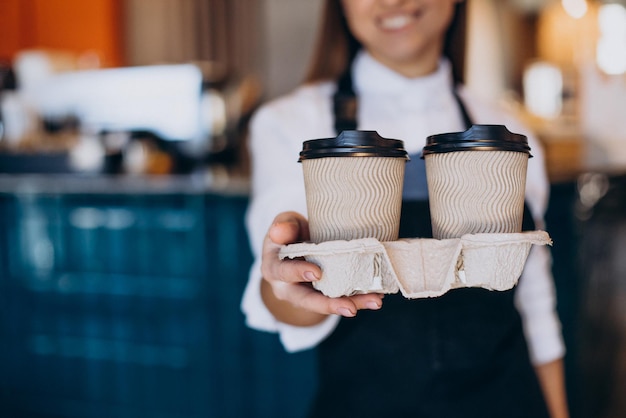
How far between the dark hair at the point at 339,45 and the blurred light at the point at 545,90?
5012 millimetres

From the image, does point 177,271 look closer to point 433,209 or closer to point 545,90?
point 433,209

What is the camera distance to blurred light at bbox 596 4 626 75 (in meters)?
2.36

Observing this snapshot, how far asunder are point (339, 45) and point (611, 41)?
5.42 feet

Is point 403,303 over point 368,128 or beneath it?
beneath

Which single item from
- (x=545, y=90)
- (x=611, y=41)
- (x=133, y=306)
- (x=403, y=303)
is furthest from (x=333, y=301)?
(x=545, y=90)

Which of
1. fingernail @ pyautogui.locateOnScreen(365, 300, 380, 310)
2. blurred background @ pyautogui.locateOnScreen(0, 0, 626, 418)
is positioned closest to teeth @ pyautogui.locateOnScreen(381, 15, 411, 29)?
fingernail @ pyautogui.locateOnScreen(365, 300, 380, 310)

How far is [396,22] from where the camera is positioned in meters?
0.99

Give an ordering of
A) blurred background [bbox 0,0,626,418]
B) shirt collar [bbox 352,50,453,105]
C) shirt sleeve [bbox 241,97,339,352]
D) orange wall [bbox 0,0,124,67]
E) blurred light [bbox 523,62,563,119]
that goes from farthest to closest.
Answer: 1. blurred light [bbox 523,62,563,119]
2. orange wall [bbox 0,0,124,67]
3. blurred background [bbox 0,0,626,418]
4. shirt collar [bbox 352,50,453,105]
5. shirt sleeve [bbox 241,97,339,352]

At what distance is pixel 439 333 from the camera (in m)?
1.00

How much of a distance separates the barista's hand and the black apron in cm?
34

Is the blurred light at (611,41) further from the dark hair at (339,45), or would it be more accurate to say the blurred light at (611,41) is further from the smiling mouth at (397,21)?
the smiling mouth at (397,21)

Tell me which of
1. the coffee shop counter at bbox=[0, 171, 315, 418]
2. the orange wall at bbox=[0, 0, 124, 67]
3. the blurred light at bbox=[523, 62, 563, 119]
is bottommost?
the coffee shop counter at bbox=[0, 171, 315, 418]

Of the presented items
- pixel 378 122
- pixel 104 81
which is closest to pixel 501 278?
pixel 378 122

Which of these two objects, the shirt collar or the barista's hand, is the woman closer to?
the shirt collar
